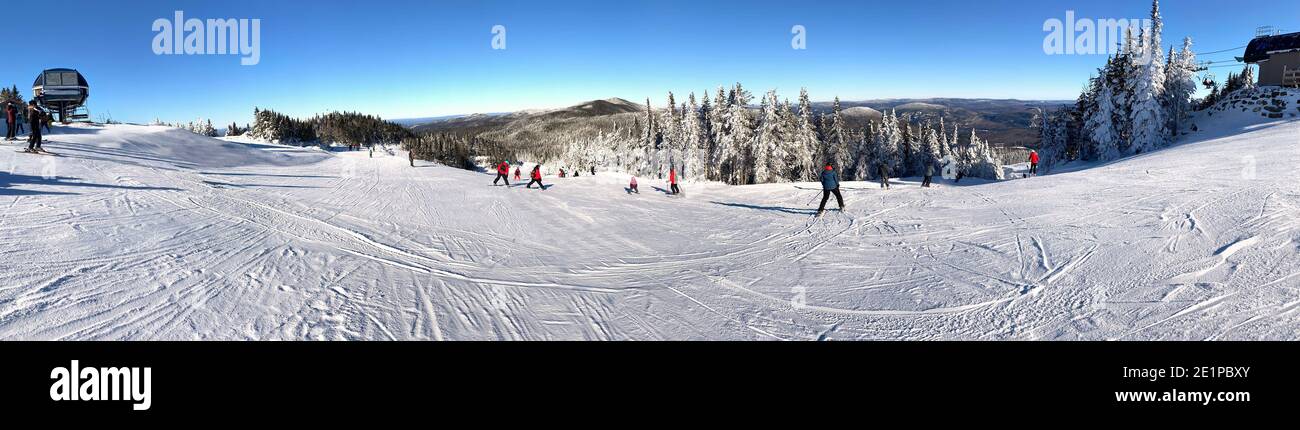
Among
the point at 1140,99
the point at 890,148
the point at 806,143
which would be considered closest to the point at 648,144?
the point at 806,143

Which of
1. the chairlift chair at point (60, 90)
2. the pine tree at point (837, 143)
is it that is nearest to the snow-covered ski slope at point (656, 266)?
the chairlift chair at point (60, 90)

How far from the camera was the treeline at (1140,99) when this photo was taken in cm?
2870

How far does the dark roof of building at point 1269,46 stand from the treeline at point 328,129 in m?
110

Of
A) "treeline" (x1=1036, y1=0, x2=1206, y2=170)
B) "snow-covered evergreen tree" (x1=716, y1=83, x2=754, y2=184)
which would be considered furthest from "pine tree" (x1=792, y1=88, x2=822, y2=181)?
"treeline" (x1=1036, y1=0, x2=1206, y2=170)

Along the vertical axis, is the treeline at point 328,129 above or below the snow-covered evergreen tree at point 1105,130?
above

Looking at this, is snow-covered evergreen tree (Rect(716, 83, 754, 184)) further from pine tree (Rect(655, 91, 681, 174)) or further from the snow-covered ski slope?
the snow-covered ski slope

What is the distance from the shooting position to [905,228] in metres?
9.89

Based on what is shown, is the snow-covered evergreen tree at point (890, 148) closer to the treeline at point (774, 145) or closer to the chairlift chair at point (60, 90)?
the treeline at point (774, 145)

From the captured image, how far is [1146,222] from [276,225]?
16262 mm

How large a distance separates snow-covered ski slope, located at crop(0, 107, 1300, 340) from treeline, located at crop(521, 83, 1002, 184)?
1150 inches

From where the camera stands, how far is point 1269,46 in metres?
34.6
